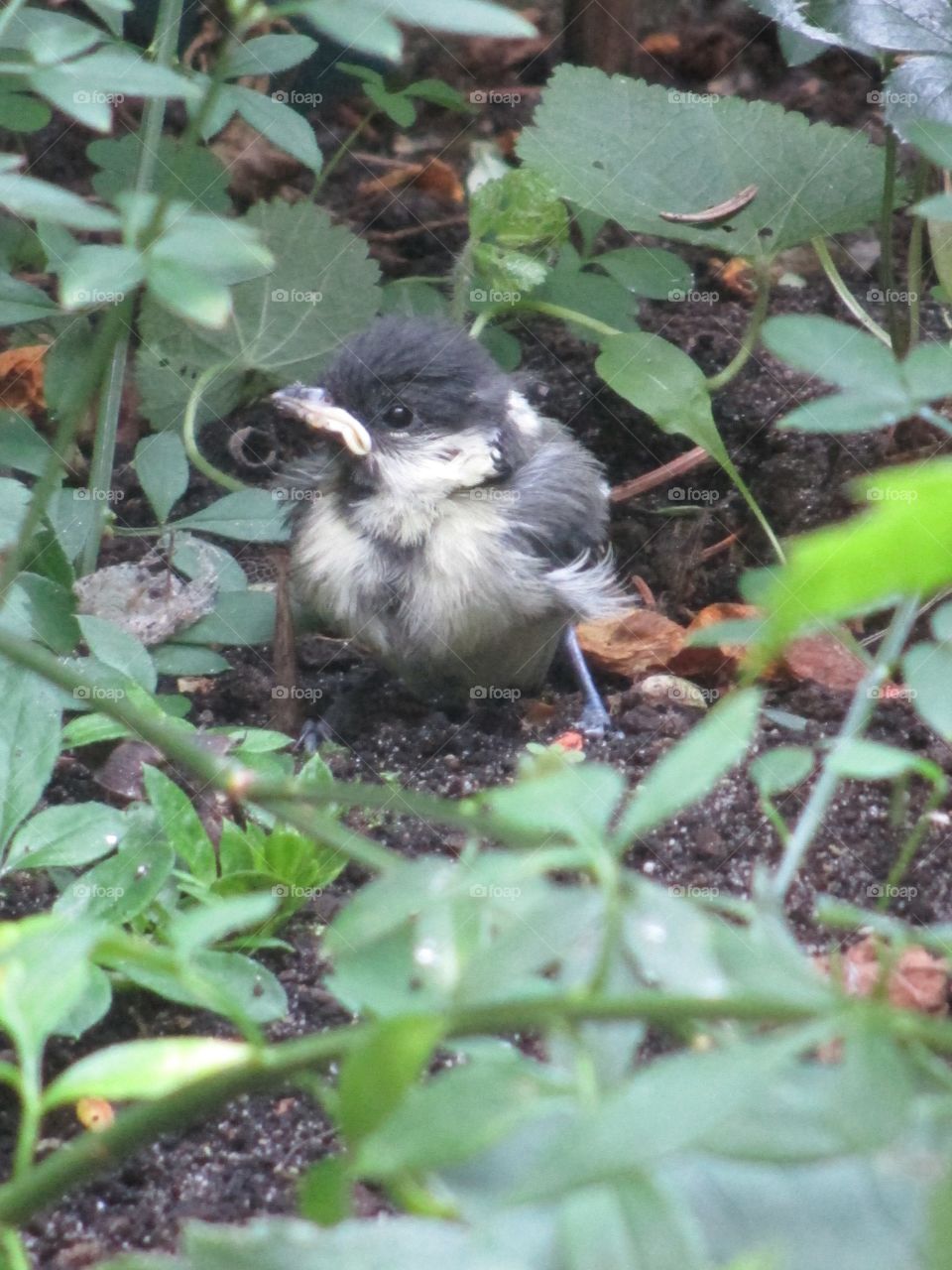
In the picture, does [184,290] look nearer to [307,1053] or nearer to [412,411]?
[307,1053]

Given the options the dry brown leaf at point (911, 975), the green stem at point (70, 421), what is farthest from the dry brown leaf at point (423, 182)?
the green stem at point (70, 421)

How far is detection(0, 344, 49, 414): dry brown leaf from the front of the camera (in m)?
→ 3.06

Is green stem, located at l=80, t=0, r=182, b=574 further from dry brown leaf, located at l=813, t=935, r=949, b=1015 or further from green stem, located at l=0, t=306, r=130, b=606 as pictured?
dry brown leaf, located at l=813, t=935, r=949, b=1015

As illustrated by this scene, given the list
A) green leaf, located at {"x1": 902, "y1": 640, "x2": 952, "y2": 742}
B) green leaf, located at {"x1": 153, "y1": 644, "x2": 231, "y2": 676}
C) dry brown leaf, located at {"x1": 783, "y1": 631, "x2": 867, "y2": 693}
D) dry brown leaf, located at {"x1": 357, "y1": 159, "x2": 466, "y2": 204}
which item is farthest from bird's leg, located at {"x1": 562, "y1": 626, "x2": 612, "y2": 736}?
green leaf, located at {"x1": 902, "y1": 640, "x2": 952, "y2": 742}

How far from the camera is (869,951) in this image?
5.91ft

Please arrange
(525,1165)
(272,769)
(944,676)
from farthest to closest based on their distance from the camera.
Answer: (272,769) < (944,676) < (525,1165)

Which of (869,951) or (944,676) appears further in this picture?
(869,951)

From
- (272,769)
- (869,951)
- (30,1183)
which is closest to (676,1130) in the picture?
(30,1183)

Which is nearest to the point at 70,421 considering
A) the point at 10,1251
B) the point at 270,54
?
the point at 10,1251

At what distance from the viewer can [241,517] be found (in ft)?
8.97

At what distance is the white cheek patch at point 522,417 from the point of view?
3.08m

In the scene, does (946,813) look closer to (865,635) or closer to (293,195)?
(865,635)

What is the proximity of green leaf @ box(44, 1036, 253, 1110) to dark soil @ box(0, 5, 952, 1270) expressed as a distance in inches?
32.3

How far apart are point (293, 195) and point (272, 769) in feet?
7.47
